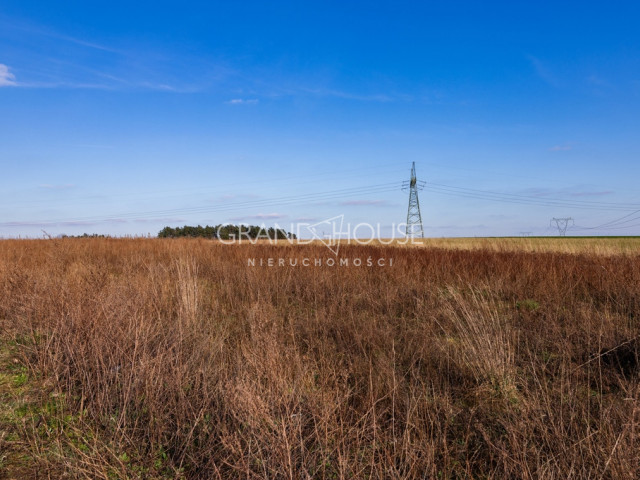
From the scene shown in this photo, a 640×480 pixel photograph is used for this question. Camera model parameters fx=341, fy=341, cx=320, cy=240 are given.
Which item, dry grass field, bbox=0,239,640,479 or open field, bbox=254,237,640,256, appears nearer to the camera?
dry grass field, bbox=0,239,640,479

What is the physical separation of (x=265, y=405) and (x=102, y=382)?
5.07 ft

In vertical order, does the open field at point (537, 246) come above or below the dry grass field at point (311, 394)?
above

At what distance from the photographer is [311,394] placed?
2.36 m

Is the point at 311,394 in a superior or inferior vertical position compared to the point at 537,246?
inferior

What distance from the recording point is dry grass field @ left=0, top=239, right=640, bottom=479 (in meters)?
1.93

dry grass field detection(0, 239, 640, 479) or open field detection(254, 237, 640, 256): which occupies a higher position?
open field detection(254, 237, 640, 256)

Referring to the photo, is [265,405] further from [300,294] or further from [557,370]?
[300,294]

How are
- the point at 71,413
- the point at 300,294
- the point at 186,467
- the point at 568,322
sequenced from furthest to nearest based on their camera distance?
the point at 300,294, the point at 568,322, the point at 71,413, the point at 186,467

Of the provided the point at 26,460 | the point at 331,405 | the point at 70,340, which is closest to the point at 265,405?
the point at 331,405

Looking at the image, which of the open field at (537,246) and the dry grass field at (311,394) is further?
the open field at (537,246)

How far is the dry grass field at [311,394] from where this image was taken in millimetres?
1930

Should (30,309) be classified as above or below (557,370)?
above

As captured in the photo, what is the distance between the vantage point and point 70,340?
336cm

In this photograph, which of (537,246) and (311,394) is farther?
(537,246)
